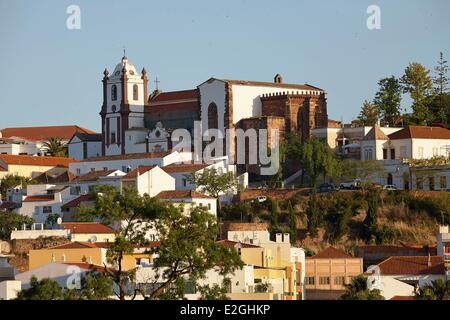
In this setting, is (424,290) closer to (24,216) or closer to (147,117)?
(24,216)

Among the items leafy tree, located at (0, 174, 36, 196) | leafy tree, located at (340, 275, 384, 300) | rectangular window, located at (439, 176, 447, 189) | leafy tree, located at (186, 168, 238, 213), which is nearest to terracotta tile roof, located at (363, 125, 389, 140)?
rectangular window, located at (439, 176, 447, 189)

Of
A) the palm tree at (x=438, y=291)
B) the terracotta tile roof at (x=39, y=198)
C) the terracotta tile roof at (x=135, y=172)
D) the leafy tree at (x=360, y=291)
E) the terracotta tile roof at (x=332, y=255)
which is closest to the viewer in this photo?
the leafy tree at (x=360, y=291)

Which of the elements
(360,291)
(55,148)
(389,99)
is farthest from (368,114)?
(360,291)

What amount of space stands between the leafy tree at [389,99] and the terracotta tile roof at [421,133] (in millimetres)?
7113

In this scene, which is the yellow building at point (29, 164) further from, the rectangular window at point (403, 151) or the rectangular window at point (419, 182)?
the rectangular window at point (419, 182)

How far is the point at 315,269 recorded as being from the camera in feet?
216

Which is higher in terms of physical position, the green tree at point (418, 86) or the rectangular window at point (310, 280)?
the green tree at point (418, 86)

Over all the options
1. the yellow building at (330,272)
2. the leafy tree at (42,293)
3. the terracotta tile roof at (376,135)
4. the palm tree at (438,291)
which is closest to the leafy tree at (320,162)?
the terracotta tile roof at (376,135)

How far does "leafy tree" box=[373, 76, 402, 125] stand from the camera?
94.2m

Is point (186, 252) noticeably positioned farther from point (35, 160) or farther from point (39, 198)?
point (35, 160)

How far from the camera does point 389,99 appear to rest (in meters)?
94.6

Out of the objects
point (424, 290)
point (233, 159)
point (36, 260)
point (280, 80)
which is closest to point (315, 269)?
point (36, 260)

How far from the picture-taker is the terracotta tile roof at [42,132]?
118 meters
